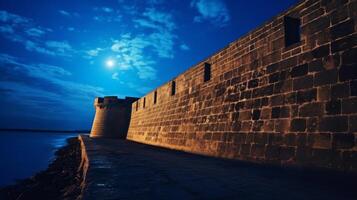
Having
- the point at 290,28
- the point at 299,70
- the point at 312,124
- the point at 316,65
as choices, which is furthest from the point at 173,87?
the point at 312,124

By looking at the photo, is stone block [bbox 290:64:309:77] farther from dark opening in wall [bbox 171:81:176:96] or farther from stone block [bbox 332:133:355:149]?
dark opening in wall [bbox 171:81:176:96]

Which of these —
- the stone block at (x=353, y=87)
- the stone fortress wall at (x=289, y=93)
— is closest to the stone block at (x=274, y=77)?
the stone fortress wall at (x=289, y=93)

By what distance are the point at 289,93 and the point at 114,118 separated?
2239 centimetres

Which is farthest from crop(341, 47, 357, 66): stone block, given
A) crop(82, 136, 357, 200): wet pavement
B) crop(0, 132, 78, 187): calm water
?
crop(0, 132, 78, 187): calm water

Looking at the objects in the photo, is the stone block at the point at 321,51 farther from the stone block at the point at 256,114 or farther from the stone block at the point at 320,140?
the stone block at the point at 256,114

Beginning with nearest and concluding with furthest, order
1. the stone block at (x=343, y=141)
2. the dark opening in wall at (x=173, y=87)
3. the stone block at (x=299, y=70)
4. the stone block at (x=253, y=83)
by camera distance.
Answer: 1. the stone block at (x=343, y=141)
2. the stone block at (x=299, y=70)
3. the stone block at (x=253, y=83)
4. the dark opening in wall at (x=173, y=87)

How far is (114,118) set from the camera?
2520 centimetres

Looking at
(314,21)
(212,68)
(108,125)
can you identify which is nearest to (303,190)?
(314,21)

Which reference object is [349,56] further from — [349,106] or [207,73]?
[207,73]

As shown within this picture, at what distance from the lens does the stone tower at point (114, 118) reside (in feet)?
82.3

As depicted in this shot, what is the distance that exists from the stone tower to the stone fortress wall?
58.2 ft

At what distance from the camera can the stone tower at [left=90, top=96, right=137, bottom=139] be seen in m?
25.1

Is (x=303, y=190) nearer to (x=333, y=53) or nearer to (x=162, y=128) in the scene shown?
(x=333, y=53)

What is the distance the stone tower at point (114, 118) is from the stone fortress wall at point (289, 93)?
58.2ft
